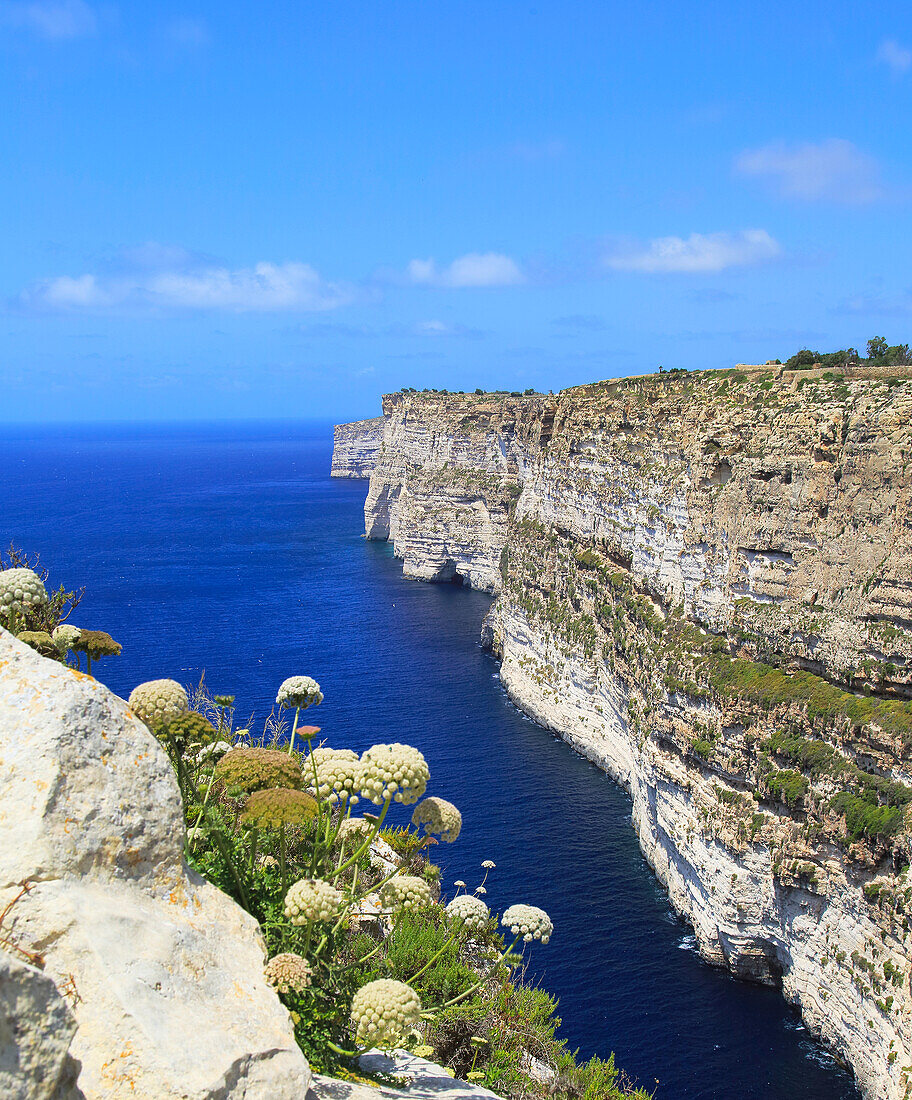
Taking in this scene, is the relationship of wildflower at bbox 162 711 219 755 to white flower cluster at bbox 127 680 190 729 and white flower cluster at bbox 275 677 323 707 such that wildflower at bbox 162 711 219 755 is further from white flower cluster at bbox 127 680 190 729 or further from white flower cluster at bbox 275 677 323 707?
white flower cluster at bbox 275 677 323 707

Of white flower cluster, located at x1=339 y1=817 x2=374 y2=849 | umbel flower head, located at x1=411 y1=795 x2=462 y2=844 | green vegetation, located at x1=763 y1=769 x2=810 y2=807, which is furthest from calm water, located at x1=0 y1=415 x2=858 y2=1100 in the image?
umbel flower head, located at x1=411 y1=795 x2=462 y2=844

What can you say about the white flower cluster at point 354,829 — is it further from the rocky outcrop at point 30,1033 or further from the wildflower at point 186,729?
the rocky outcrop at point 30,1033

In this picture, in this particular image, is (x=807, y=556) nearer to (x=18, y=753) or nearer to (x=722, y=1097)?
(x=722, y=1097)

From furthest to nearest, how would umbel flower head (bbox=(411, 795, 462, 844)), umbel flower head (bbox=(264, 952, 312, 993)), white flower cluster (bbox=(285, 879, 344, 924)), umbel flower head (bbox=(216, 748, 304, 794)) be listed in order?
umbel flower head (bbox=(411, 795, 462, 844))
umbel flower head (bbox=(216, 748, 304, 794))
white flower cluster (bbox=(285, 879, 344, 924))
umbel flower head (bbox=(264, 952, 312, 993))

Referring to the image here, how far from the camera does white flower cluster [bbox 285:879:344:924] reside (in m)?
9.70

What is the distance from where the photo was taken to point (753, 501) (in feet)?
130

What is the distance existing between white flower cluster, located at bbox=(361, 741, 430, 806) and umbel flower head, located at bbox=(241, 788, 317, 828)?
77 centimetres

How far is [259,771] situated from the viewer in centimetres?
1095

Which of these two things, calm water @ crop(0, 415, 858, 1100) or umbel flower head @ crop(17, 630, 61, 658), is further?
calm water @ crop(0, 415, 858, 1100)

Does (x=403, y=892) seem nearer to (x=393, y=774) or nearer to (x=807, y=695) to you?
(x=393, y=774)

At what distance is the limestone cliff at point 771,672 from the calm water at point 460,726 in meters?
2.15

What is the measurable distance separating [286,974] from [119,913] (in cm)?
197

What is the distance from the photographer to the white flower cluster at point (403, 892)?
1136cm

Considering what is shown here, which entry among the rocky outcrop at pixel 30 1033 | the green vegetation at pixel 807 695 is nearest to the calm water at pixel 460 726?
the green vegetation at pixel 807 695
